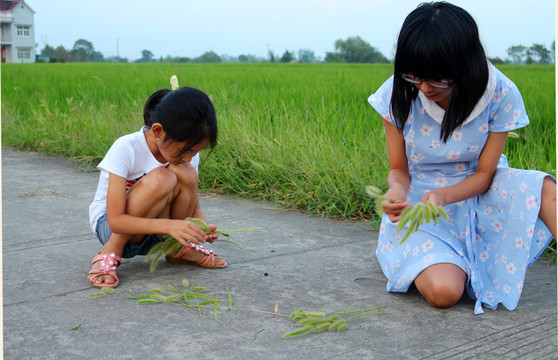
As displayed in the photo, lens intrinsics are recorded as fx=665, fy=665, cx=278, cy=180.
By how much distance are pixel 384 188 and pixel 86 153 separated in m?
2.79

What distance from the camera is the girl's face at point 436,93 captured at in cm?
214

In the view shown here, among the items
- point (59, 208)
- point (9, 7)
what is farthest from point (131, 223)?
point (9, 7)

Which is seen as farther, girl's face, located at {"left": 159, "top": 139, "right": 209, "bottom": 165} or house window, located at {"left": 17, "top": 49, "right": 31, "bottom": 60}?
house window, located at {"left": 17, "top": 49, "right": 31, "bottom": 60}

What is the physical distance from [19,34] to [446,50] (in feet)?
227

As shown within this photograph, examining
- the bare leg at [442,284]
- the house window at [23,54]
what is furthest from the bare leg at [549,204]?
the house window at [23,54]

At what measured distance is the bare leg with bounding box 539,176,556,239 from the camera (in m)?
2.22

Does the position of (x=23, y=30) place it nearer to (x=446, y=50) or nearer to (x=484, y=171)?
(x=484, y=171)

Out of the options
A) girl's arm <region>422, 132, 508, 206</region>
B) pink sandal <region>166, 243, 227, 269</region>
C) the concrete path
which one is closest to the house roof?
the concrete path

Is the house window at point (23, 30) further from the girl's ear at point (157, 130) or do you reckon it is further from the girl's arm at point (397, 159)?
the girl's arm at point (397, 159)

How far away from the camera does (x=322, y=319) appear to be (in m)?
2.03

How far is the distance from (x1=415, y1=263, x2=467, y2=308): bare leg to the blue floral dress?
24mm

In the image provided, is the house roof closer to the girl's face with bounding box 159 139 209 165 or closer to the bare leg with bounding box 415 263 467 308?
the girl's face with bounding box 159 139 209 165

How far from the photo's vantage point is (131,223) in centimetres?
240

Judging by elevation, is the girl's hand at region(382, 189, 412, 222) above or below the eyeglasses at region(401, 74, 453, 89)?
below
